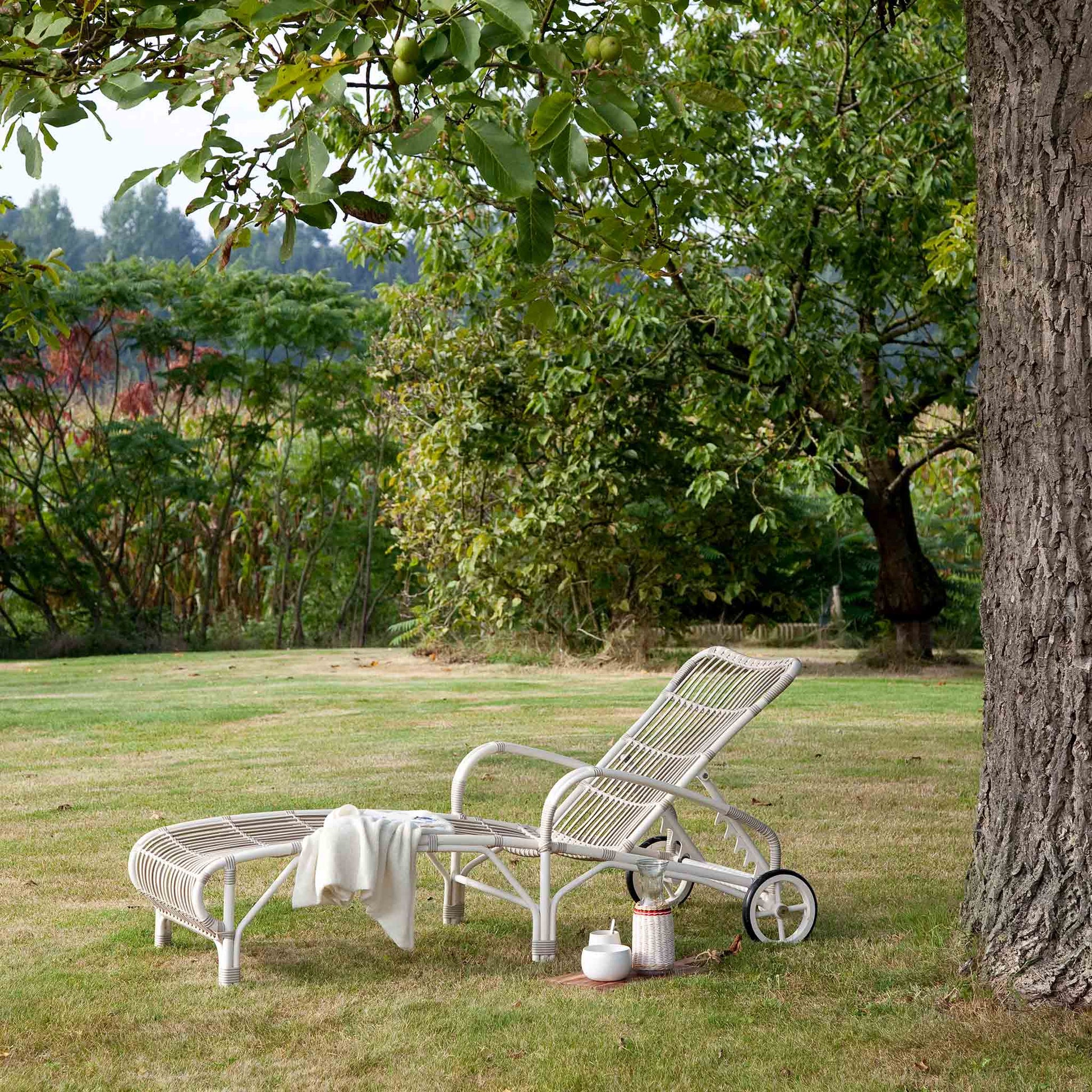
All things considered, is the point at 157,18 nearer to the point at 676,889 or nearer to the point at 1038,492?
the point at 1038,492

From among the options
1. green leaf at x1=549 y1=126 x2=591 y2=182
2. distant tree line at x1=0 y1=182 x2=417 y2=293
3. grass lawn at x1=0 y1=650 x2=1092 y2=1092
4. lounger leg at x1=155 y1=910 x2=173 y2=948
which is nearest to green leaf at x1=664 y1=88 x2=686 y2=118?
green leaf at x1=549 y1=126 x2=591 y2=182

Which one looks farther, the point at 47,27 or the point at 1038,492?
the point at 1038,492

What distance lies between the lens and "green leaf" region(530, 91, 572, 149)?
2.34 metres

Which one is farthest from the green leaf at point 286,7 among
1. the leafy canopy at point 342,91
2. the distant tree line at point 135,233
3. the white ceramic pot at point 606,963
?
the distant tree line at point 135,233

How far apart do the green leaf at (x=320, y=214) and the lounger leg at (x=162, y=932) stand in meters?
2.32

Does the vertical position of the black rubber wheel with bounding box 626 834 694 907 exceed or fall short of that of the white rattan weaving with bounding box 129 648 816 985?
it falls short

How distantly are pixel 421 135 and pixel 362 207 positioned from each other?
0.52 m

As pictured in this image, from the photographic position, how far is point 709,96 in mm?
2857

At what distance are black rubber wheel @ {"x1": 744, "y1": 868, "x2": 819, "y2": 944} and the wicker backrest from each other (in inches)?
15.5

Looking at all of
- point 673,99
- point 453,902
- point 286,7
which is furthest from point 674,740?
point 286,7

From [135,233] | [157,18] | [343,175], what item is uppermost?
[135,233]

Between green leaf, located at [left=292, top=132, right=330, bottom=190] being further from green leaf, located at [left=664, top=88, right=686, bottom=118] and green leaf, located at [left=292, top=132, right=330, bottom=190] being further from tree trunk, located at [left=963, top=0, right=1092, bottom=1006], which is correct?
tree trunk, located at [left=963, top=0, right=1092, bottom=1006]

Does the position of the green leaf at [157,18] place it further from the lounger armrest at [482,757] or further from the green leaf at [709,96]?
the lounger armrest at [482,757]

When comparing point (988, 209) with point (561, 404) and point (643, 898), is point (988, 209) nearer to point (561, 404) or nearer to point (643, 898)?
point (643, 898)
